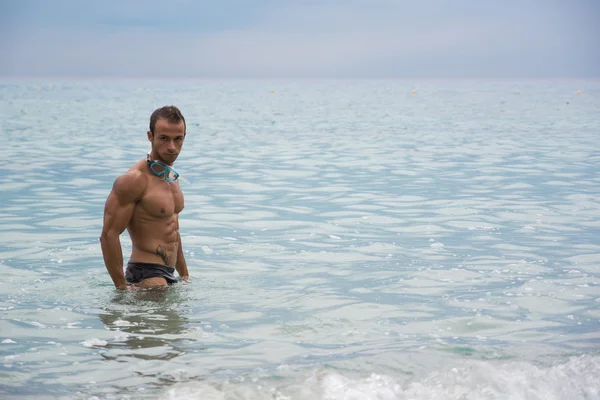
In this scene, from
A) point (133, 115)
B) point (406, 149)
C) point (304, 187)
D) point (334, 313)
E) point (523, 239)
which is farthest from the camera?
point (133, 115)

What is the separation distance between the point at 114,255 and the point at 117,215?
297mm

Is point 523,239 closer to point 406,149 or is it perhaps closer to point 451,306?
point 451,306

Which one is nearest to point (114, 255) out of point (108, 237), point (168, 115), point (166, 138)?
point (108, 237)

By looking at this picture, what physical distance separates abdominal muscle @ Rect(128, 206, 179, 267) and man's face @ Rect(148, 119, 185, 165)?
0.47 m

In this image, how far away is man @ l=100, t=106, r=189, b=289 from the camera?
5.93 metres

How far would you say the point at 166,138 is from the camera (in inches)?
240

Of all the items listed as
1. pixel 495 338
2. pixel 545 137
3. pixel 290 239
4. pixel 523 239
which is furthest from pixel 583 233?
pixel 545 137

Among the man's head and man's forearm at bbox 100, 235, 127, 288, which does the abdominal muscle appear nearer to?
man's forearm at bbox 100, 235, 127, 288

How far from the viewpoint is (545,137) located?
22.5m

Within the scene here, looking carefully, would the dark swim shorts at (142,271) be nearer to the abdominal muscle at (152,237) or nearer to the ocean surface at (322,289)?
the abdominal muscle at (152,237)

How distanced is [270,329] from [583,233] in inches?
193

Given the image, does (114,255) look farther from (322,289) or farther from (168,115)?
(322,289)

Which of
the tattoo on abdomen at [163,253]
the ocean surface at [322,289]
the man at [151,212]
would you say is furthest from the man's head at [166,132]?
the ocean surface at [322,289]

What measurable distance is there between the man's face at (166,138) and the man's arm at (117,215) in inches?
10.4
